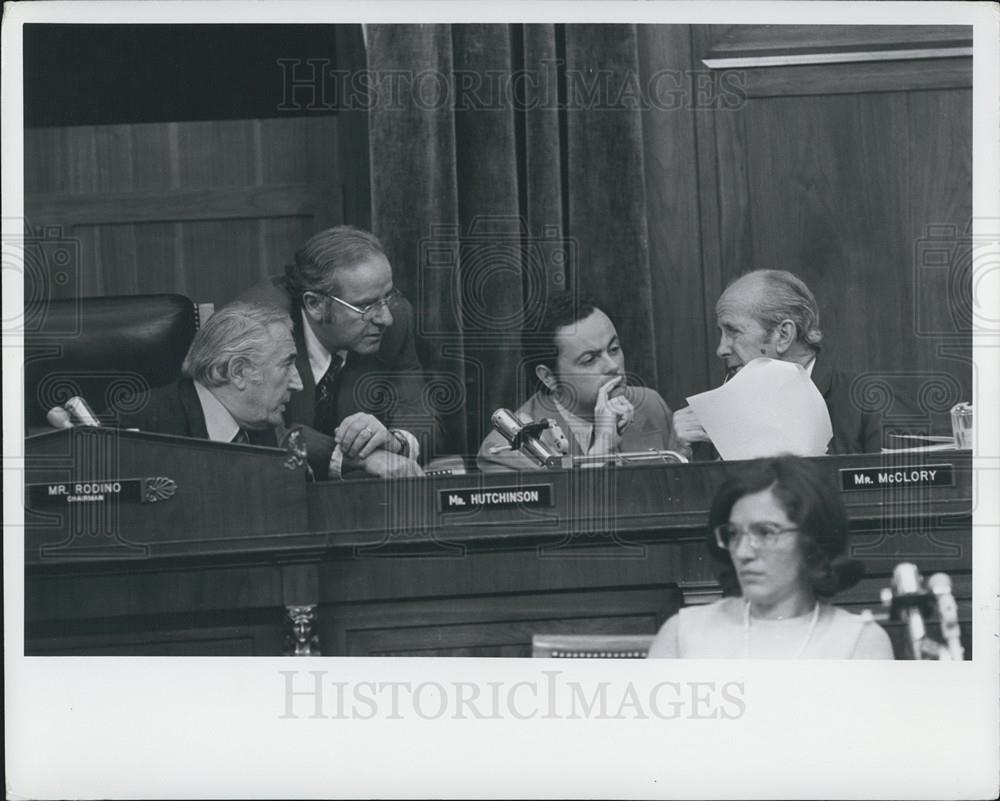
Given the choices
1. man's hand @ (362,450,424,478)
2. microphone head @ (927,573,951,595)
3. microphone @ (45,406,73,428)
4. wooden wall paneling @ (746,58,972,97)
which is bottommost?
microphone head @ (927,573,951,595)

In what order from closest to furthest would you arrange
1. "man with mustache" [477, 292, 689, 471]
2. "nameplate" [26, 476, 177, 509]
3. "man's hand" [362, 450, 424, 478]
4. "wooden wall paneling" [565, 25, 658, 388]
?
"nameplate" [26, 476, 177, 509] < "man's hand" [362, 450, 424, 478] < "man with mustache" [477, 292, 689, 471] < "wooden wall paneling" [565, 25, 658, 388]

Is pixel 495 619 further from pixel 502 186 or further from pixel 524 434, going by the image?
pixel 502 186

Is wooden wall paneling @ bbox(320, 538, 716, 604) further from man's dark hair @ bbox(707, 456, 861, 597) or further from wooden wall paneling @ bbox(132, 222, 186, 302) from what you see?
wooden wall paneling @ bbox(132, 222, 186, 302)

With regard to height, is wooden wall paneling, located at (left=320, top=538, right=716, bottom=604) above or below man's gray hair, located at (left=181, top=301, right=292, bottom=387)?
below

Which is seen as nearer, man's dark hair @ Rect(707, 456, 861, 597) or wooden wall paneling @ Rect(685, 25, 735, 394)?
man's dark hair @ Rect(707, 456, 861, 597)

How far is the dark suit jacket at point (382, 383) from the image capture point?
357 centimetres

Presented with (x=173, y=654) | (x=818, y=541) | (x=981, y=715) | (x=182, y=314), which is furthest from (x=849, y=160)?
(x=173, y=654)

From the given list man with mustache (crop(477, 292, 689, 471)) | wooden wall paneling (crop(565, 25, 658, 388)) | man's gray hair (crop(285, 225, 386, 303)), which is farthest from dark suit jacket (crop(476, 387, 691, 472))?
man's gray hair (crop(285, 225, 386, 303))

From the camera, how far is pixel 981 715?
11.3 ft

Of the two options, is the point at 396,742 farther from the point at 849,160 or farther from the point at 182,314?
the point at 849,160

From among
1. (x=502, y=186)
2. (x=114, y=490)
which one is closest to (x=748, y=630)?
(x=502, y=186)

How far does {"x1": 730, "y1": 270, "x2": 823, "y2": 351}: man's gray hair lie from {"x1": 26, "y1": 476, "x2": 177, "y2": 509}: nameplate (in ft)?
4.46

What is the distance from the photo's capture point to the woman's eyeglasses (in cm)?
333

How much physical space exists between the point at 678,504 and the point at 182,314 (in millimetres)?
1171
